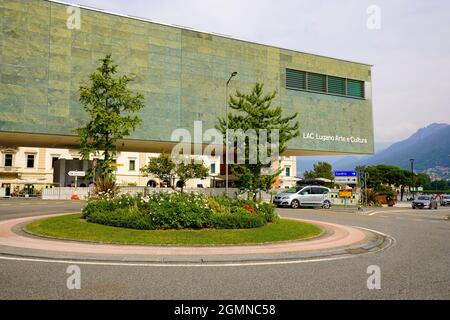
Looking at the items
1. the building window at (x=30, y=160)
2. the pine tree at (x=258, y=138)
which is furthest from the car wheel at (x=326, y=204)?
the building window at (x=30, y=160)

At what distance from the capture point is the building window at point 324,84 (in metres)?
48.3

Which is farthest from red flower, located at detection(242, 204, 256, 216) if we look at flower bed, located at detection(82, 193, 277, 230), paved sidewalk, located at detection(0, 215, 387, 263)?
paved sidewalk, located at detection(0, 215, 387, 263)

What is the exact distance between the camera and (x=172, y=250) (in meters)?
10.0

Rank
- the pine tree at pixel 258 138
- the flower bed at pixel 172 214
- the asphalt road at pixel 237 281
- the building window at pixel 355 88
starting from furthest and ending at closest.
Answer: the building window at pixel 355 88 < the pine tree at pixel 258 138 < the flower bed at pixel 172 214 < the asphalt road at pixel 237 281

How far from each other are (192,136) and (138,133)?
5906 mm

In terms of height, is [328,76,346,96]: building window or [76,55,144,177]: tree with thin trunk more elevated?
[328,76,346,96]: building window

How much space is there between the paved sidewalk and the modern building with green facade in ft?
72.5

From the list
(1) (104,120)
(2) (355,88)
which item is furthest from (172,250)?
(2) (355,88)

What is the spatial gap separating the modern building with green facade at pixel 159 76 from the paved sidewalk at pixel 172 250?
22.1 metres

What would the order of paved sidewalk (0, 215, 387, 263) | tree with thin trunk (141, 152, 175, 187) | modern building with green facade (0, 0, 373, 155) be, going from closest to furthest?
paved sidewalk (0, 215, 387, 263)
modern building with green facade (0, 0, 373, 155)
tree with thin trunk (141, 152, 175, 187)

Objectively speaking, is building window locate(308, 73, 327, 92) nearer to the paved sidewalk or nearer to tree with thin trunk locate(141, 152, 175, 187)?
tree with thin trunk locate(141, 152, 175, 187)

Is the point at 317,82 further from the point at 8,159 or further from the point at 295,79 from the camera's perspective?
the point at 8,159

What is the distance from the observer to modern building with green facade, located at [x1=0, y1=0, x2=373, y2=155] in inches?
1375

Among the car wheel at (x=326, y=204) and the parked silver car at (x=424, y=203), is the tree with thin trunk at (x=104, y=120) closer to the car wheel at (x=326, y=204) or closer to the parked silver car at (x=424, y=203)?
the car wheel at (x=326, y=204)
